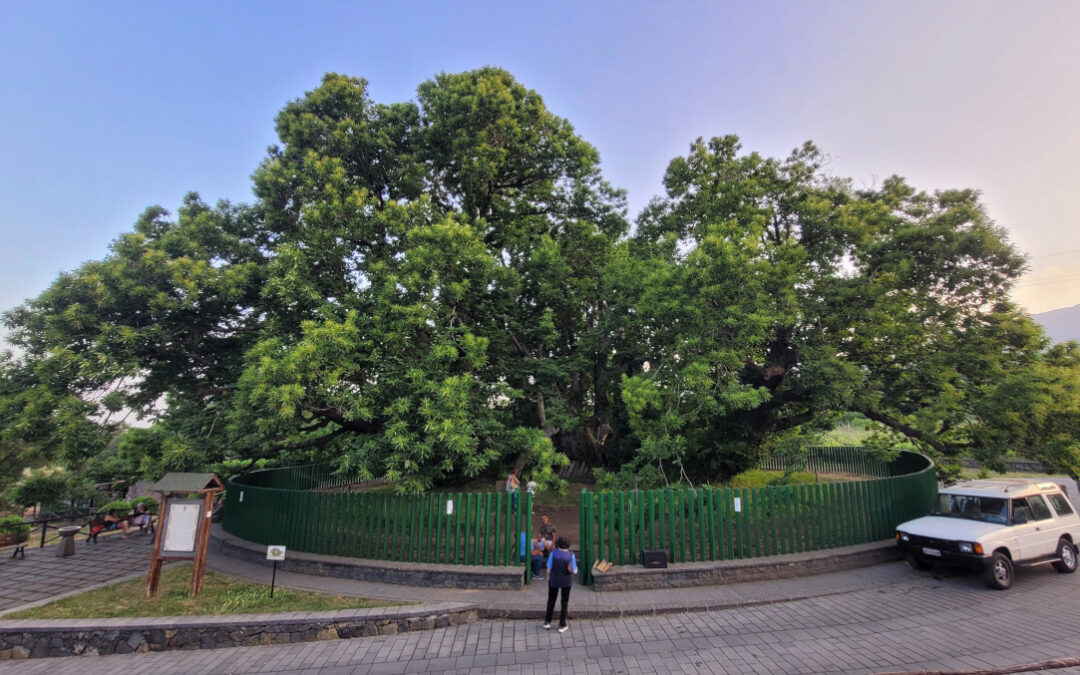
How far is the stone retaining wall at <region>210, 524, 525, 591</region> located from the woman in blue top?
53.5 inches

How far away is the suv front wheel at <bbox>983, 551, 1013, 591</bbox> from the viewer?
748 cm

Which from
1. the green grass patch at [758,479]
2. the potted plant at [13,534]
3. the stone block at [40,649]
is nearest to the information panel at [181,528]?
the stone block at [40,649]

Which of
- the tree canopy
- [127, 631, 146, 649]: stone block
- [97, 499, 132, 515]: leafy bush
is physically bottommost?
[97, 499, 132, 515]: leafy bush

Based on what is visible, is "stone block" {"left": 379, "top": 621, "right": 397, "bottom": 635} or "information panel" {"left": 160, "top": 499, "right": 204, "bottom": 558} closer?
"stone block" {"left": 379, "top": 621, "right": 397, "bottom": 635}

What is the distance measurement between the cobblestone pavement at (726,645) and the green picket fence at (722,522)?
1.34m

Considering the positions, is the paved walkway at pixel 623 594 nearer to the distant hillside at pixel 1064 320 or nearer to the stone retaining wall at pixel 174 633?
the stone retaining wall at pixel 174 633

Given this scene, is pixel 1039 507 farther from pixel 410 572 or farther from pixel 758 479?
pixel 410 572

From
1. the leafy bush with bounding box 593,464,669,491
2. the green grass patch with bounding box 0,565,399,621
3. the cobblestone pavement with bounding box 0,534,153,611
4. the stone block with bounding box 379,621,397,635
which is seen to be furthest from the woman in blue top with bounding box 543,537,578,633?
the cobblestone pavement with bounding box 0,534,153,611

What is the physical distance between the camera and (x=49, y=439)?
370 inches

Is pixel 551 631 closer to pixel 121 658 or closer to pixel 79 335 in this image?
pixel 121 658

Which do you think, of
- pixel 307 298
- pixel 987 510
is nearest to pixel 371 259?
pixel 307 298

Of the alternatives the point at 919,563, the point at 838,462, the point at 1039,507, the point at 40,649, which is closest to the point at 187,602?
the point at 40,649

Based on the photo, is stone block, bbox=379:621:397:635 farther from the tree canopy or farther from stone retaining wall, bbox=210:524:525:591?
the tree canopy

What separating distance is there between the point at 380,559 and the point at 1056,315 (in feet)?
617
